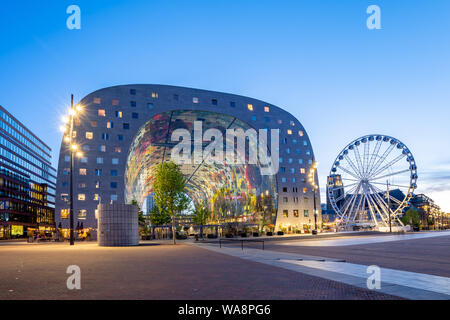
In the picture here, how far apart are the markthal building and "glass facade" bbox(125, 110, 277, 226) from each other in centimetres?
25

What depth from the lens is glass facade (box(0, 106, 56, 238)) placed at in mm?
100250

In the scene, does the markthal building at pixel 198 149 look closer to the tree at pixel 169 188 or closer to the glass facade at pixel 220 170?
the glass facade at pixel 220 170

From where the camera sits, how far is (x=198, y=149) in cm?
9888

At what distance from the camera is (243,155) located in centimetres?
9219

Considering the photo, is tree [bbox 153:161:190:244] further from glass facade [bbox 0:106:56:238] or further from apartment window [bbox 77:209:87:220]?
glass facade [bbox 0:106:56:238]

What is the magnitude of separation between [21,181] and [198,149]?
6260 centimetres

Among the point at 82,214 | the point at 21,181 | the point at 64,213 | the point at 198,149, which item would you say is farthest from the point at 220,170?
the point at 21,181

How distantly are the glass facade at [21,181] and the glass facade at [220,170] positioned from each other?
38.1m

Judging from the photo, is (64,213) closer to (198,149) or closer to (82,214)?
(82,214)

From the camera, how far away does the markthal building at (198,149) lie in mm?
71500

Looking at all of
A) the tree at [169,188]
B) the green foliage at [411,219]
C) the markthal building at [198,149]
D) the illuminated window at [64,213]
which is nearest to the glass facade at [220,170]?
the markthal building at [198,149]

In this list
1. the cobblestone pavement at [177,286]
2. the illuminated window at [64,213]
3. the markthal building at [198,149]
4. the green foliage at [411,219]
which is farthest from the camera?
the green foliage at [411,219]
